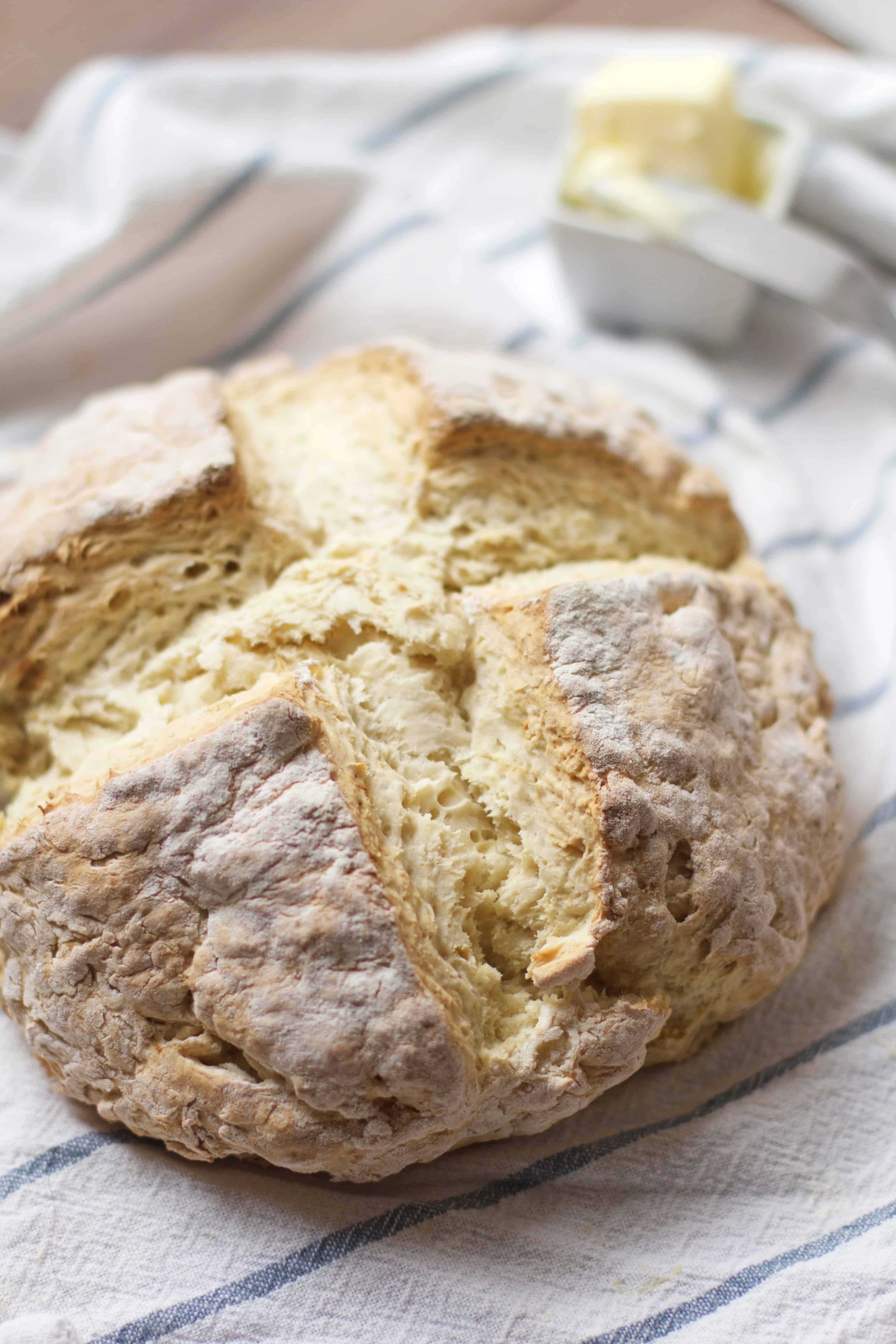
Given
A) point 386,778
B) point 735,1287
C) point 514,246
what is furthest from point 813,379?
point 735,1287

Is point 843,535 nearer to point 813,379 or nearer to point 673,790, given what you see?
point 813,379

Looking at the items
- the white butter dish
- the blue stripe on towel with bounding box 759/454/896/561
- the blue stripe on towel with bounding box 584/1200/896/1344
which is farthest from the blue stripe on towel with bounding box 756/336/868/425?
the blue stripe on towel with bounding box 584/1200/896/1344

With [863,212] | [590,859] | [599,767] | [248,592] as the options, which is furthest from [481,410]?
[863,212]

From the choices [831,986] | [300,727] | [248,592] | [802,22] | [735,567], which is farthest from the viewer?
[802,22]

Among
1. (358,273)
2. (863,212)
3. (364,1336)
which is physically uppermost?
(863,212)

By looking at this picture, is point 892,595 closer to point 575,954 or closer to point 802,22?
point 575,954
